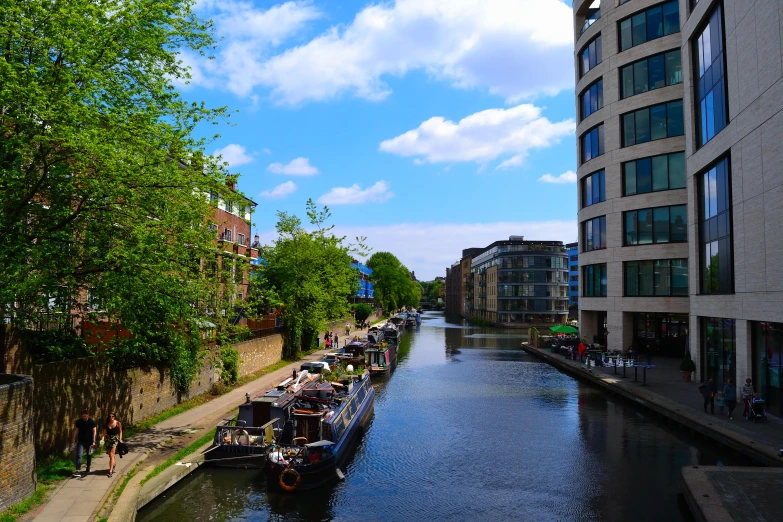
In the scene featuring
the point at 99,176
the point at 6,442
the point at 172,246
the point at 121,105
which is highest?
the point at 121,105

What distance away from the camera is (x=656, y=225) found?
144 feet

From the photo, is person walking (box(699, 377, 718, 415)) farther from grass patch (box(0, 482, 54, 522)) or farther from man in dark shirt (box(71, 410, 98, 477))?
grass patch (box(0, 482, 54, 522))

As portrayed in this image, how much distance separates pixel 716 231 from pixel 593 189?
71.8ft

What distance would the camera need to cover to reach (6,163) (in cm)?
1530

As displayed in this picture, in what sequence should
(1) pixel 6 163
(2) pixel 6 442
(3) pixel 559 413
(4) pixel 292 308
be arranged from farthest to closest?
(4) pixel 292 308, (3) pixel 559 413, (1) pixel 6 163, (2) pixel 6 442

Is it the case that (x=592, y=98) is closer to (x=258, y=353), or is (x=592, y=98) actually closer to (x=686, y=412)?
(x=686, y=412)

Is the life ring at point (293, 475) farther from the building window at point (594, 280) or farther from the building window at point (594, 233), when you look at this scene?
the building window at point (594, 233)

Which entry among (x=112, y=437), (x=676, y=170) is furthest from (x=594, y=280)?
Answer: (x=112, y=437)

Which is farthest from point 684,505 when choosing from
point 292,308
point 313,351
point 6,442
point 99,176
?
point 313,351

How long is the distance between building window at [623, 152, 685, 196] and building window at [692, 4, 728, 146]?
1109 centimetres

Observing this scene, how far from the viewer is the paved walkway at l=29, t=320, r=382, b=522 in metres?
13.3

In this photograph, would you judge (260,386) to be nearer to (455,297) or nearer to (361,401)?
(361,401)

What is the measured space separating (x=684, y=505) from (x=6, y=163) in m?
21.0

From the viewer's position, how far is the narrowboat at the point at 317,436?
17.8 meters
